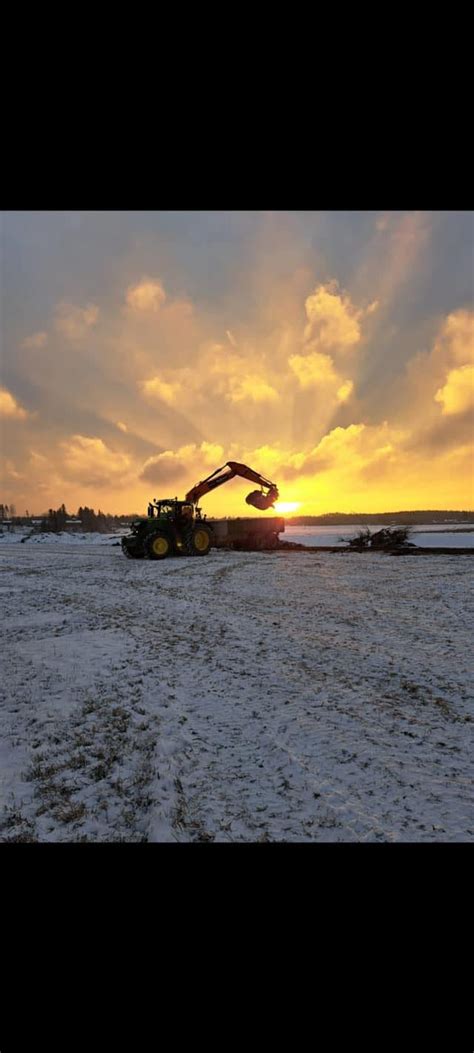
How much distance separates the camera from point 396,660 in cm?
507

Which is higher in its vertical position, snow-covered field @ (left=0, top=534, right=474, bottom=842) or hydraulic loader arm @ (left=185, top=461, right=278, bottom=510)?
hydraulic loader arm @ (left=185, top=461, right=278, bottom=510)

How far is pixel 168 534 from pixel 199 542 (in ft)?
5.46

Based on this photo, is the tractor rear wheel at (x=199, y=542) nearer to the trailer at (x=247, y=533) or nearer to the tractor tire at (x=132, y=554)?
the trailer at (x=247, y=533)

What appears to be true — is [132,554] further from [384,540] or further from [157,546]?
[384,540]

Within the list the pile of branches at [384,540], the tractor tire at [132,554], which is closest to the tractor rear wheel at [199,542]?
the tractor tire at [132,554]

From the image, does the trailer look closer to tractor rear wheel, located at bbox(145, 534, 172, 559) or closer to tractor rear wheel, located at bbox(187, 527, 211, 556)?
tractor rear wheel, located at bbox(187, 527, 211, 556)

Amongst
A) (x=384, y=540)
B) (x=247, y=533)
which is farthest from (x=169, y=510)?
(x=384, y=540)

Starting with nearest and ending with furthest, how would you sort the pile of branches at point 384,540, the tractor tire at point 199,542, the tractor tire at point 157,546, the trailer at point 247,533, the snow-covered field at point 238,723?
1. the snow-covered field at point 238,723
2. the tractor tire at point 157,546
3. the tractor tire at point 199,542
4. the trailer at point 247,533
5. the pile of branches at point 384,540

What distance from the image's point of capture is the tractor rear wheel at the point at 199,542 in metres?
17.6

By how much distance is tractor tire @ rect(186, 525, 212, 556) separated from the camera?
1755 centimetres

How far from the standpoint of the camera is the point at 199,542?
17.8m

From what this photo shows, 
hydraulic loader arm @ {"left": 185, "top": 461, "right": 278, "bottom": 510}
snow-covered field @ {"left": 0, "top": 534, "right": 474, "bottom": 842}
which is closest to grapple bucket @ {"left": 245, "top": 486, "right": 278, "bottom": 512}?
hydraulic loader arm @ {"left": 185, "top": 461, "right": 278, "bottom": 510}

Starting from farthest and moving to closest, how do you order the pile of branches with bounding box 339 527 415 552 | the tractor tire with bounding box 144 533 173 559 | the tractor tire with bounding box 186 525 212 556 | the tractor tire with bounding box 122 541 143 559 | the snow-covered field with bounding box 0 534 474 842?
1. the pile of branches with bounding box 339 527 415 552
2. the tractor tire with bounding box 186 525 212 556
3. the tractor tire with bounding box 122 541 143 559
4. the tractor tire with bounding box 144 533 173 559
5. the snow-covered field with bounding box 0 534 474 842

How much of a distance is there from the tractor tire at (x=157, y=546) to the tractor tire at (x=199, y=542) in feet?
3.63
